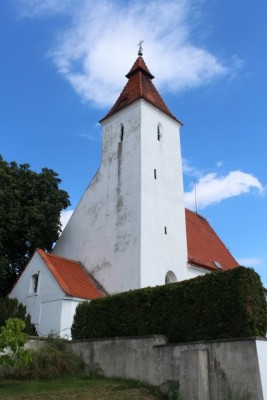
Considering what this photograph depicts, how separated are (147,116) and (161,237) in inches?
303

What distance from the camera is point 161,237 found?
22875 millimetres

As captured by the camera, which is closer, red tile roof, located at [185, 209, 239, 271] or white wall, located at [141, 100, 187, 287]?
white wall, located at [141, 100, 187, 287]

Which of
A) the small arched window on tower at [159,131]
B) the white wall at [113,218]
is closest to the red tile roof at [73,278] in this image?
the white wall at [113,218]

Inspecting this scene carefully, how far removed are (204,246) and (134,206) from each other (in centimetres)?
911

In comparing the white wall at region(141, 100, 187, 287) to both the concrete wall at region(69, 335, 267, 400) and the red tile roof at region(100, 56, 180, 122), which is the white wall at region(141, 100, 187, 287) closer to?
the red tile roof at region(100, 56, 180, 122)

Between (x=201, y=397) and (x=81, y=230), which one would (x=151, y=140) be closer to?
(x=81, y=230)

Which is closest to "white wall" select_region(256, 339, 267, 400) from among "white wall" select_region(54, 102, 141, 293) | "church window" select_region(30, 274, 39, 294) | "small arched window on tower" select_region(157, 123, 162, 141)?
"white wall" select_region(54, 102, 141, 293)

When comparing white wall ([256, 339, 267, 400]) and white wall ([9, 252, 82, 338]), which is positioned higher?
white wall ([9, 252, 82, 338])

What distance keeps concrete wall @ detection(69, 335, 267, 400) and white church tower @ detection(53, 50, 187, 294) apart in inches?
340

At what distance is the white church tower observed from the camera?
72.2ft

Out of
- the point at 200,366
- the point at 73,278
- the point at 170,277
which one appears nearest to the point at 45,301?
the point at 73,278

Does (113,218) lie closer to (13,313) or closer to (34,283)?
(34,283)

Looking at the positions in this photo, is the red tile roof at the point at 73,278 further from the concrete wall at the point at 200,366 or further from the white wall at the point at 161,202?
the concrete wall at the point at 200,366

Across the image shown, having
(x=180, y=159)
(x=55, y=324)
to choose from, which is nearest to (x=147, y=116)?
(x=180, y=159)
